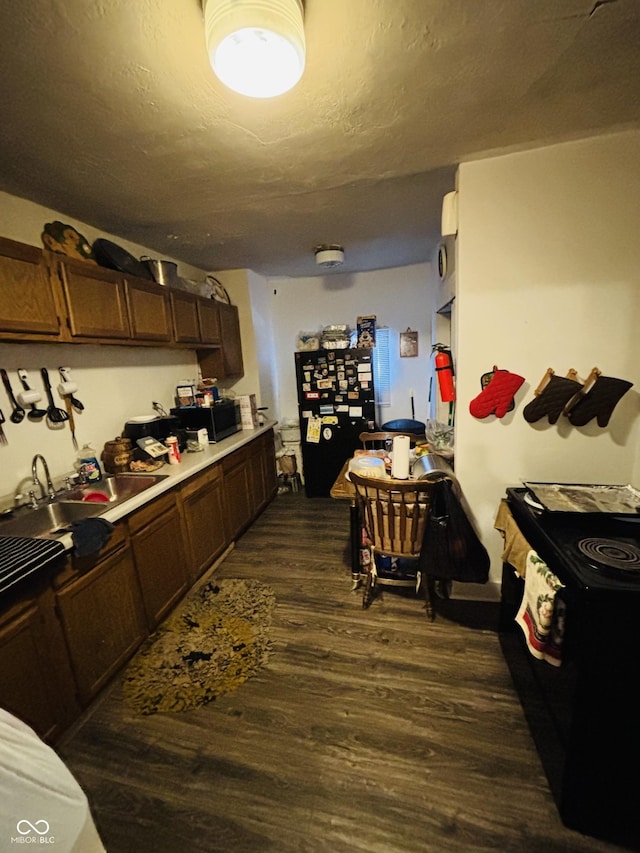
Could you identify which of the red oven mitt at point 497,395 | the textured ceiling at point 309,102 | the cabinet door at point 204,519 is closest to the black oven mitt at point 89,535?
the cabinet door at point 204,519

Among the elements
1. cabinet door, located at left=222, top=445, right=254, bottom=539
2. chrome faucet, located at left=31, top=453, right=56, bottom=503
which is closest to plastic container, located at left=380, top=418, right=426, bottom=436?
cabinet door, located at left=222, top=445, right=254, bottom=539

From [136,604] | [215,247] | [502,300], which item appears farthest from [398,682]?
[215,247]

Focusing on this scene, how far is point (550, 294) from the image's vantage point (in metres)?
1.75

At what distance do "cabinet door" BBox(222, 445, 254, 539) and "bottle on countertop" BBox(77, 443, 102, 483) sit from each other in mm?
860

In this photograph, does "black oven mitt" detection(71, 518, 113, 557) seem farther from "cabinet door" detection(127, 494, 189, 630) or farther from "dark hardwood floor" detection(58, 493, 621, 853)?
"dark hardwood floor" detection(58, 493, 621, 853)

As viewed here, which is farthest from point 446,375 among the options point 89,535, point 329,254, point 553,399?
point 89,535

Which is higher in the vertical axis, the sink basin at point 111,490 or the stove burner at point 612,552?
the sink basin at point 111,490

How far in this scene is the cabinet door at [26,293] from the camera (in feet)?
4.95

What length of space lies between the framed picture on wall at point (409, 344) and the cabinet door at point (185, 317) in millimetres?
2259

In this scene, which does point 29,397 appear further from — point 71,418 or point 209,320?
point 209,320

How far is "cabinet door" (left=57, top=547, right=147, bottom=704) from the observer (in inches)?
57.6

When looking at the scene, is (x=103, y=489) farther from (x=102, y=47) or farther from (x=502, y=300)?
(x=502, y=300)

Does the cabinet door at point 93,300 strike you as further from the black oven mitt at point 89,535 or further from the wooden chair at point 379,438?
the wooden chair at point 379,438

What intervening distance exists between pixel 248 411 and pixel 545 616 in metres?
2.85
